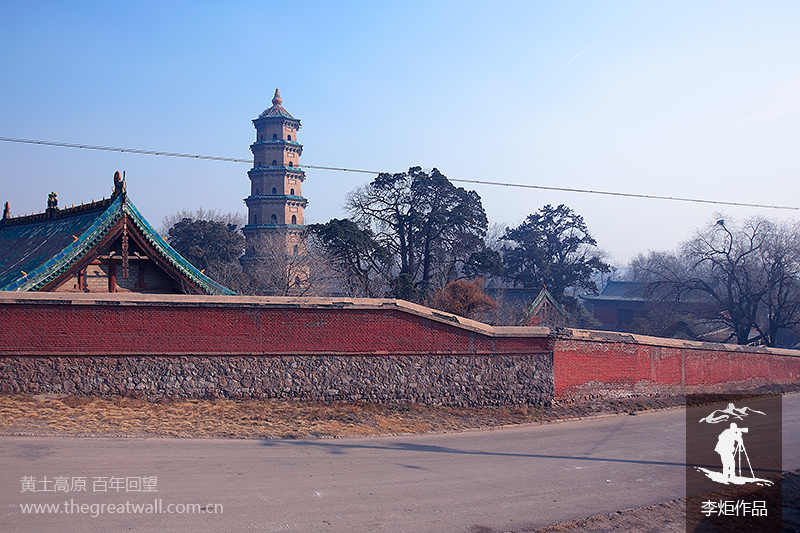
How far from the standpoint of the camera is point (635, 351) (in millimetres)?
16391

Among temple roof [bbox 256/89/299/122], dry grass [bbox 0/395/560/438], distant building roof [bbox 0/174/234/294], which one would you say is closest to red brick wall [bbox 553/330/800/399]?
dry grass [bbox 0/395/560/438]

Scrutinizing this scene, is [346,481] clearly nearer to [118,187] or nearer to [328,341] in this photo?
[328,341]

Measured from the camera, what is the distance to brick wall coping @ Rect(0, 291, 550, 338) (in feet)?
37.4

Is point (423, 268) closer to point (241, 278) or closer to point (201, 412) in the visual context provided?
point (241, 278)

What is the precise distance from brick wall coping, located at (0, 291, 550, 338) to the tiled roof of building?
3337 centimetres

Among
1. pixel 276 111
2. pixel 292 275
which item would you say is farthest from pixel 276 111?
pixel 292 275

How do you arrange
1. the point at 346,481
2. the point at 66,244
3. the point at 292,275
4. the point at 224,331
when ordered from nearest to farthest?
1. the point at 346,481
2. the point at 224,331
3. the point at 66,244
4. the point at 292,275

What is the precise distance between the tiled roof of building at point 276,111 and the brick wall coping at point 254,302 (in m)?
33.4

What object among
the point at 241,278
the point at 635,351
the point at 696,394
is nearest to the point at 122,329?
the point at 635,351

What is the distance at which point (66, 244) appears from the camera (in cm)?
1466

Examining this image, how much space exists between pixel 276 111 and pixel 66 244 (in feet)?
104

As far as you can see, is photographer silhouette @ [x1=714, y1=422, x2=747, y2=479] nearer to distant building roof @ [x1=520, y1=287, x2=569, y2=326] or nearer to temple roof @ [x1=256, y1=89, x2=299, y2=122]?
distant building roof @ [x1=520, y1=287, x2=569, y2=326]

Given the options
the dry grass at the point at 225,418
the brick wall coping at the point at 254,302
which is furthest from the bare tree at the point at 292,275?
the dry grass at the point at 225,418

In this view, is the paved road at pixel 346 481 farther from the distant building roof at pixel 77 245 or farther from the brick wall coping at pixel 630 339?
the distant building roof at pixel 77 245
